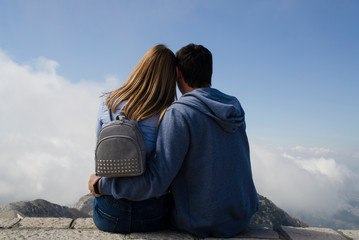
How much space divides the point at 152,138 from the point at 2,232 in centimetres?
178

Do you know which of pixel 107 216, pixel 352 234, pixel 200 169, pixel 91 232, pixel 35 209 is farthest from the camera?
pixel 35 209

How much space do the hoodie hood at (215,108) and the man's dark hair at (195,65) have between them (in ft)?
0.55

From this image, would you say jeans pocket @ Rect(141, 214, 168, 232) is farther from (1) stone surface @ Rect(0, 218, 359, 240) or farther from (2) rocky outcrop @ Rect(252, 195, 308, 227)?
(2) rocky outcrop @ Rect(252, 195, 308, 227)

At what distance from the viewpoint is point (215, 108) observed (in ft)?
7.55

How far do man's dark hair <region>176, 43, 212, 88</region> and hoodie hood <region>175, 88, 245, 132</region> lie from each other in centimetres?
17

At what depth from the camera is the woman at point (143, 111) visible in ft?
7.74

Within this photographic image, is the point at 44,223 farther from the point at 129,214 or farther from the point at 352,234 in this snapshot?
the point at 352,234

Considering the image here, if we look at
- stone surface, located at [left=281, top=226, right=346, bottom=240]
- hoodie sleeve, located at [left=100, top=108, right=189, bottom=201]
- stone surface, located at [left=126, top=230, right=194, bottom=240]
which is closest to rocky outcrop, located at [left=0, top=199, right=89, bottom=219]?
stone surface, located at [left=126, top=230, right=194, bottom=240]

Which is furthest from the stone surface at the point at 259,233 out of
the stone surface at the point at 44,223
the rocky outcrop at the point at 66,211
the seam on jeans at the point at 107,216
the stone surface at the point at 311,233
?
the stone surface at the point at 44,223

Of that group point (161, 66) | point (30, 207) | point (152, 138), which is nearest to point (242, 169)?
point (152, 138)

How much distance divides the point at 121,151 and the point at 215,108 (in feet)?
2.92

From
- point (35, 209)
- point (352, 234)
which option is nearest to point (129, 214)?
point (352, 234)

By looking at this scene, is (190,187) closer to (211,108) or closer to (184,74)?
(211,108)

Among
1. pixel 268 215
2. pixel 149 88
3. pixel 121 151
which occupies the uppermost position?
pixel 149 88
